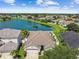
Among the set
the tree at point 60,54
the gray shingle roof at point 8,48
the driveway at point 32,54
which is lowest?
the driveway at point 32,54

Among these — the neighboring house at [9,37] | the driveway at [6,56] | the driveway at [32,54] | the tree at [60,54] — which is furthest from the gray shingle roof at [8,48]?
the tree at [60,54]

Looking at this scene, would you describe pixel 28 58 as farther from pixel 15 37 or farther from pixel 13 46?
pixel 15 37

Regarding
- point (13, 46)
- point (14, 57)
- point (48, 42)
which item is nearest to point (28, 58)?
point (14, 57)

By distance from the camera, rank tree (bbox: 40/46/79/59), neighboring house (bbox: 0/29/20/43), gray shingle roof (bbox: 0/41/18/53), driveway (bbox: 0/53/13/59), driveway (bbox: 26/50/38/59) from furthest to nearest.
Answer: neighboring house (bbox: 0/29/20/43) → gray shingle roof (bbox: 0/41/18/53) → driveway (bbox: 26/50/38/59) → driveway (bbox: 0/53/13/59) → tree (bbox: 40/46/79/59)

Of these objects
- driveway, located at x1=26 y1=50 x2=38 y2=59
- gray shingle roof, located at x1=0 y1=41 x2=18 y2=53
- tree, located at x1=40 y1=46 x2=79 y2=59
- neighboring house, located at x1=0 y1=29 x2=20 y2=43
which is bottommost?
driveway, located at x1=26 y1=50 x2=38 y2=59

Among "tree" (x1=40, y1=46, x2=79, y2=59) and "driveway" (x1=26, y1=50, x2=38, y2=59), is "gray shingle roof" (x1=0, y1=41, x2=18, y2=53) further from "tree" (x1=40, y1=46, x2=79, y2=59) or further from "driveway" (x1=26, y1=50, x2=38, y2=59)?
"tree" (x1=40, y1=46, x2=79, y2=59)

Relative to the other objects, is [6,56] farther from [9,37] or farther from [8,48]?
[9,37]

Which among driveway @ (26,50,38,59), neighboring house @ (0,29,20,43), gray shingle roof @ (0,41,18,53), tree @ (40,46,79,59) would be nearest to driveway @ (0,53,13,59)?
gray shingle roof @ (0,41,18,53)

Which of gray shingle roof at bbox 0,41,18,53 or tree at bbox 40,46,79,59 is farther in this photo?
gray shingle roof at bbox 0,41,18,53

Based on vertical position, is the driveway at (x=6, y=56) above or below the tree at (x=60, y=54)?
below

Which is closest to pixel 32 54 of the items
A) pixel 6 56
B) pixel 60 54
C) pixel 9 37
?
pixel 6 56

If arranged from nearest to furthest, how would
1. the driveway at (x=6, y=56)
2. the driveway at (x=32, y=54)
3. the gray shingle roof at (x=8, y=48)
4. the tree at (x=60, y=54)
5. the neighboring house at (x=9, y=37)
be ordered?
the tree at (x=60, y=54)
the driveway at (x=6, y=56)
the driveway at (x=32, y=54)
the gray shingle roof at (x=8, y=48)
the neighboring house at (x=9, y=37)

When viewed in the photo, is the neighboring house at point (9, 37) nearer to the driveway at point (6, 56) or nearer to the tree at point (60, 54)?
the driveway at point (6, 56)
